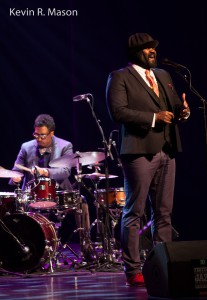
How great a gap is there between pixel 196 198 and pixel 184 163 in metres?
0.53

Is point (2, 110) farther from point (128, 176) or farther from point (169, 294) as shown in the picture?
point (169, 294)

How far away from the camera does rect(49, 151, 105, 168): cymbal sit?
654 cm

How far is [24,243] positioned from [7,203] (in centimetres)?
45

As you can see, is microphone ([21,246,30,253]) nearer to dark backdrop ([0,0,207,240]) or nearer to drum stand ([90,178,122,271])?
drum stand ([90,178,122,271])

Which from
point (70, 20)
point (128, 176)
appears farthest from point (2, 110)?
point (128, 176)

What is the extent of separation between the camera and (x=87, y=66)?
930 centimetres

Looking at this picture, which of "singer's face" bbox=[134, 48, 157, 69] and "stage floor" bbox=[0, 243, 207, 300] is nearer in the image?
"stage floor" bbox=[0, 243, 207, 300]

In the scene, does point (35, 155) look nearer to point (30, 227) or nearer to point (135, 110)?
point (30, 227)

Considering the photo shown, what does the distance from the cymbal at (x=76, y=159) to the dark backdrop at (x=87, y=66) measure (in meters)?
2.41

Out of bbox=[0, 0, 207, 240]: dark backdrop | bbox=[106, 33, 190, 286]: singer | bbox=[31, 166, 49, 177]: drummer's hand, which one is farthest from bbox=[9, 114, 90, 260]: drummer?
bbox=[106, 33, 190, 286]: singer

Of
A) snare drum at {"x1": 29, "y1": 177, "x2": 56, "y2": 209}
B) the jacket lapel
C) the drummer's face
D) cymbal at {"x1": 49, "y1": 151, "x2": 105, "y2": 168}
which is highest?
the jacket lapel

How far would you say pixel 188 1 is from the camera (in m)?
9.19

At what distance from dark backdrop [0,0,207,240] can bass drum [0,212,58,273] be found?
2.70 meters

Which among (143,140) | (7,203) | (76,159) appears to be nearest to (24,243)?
(7,203)
